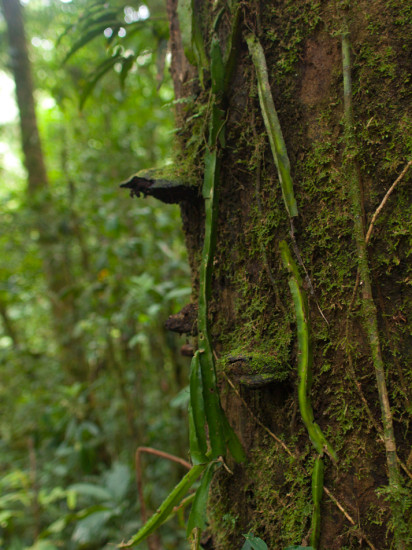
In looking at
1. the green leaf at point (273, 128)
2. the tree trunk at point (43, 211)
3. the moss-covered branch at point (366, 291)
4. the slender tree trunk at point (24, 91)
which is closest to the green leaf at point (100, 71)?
the green leaf at point (273, 128)

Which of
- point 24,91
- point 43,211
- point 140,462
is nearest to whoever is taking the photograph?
point 140,462

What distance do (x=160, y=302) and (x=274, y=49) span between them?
172 centimetres

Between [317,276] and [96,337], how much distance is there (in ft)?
8.69

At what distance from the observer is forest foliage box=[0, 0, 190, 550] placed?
2.62 meters

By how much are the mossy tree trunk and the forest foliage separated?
1.28m

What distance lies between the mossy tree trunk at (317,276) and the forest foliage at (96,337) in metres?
1.28

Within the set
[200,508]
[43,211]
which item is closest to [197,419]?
[200,508]

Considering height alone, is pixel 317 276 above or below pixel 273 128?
below

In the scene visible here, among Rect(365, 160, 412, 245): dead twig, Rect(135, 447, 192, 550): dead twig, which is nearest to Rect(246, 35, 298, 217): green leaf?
Rect(365, 160, 412, 245): dead twig

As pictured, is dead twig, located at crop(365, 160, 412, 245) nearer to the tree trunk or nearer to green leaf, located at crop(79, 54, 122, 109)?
green leaf, located at crop(79, 54, 122, 109)

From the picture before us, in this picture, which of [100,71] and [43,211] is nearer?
[100,71]

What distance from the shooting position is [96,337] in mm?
3139

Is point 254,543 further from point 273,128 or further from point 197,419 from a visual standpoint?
point 273,128

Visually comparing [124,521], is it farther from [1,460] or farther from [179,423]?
[1,460]
